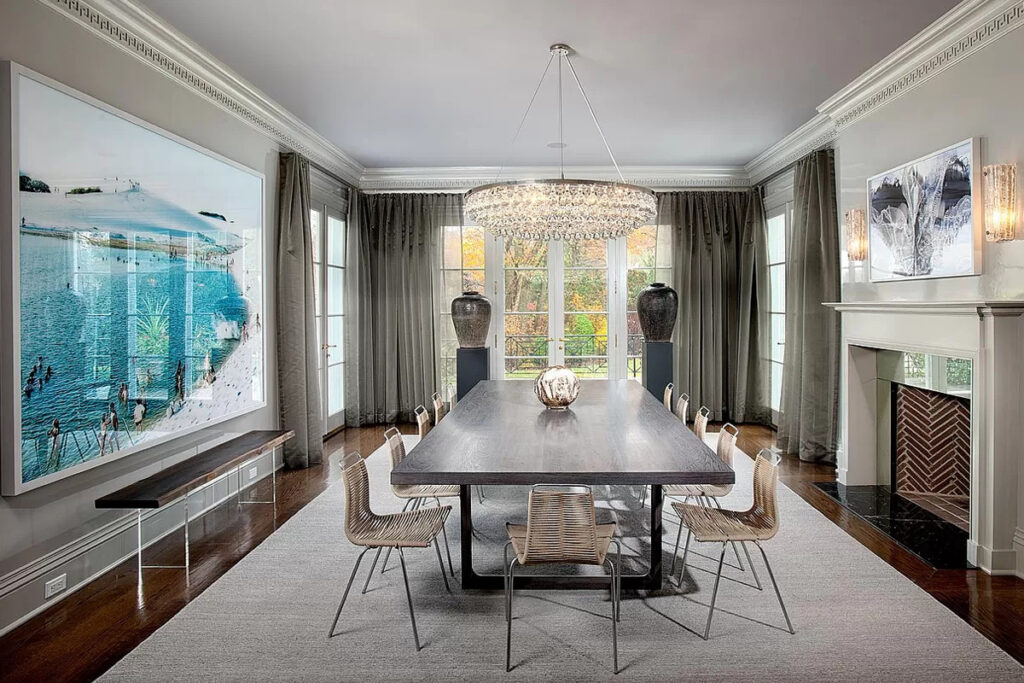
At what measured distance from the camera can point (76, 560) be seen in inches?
117

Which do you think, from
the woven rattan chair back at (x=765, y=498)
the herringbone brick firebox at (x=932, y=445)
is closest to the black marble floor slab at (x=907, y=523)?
the herringbone brick firebox at (x=932, y=445)

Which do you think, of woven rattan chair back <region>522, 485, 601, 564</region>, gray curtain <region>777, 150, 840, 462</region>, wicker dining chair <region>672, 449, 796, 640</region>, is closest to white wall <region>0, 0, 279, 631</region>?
woven rattan chair back <region>522, 485, 601, 564</region>

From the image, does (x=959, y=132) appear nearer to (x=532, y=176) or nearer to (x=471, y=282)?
(x=532, y=176)

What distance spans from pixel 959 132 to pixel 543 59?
232 cm

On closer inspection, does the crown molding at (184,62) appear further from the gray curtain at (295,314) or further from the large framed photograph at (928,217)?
the large framed photograph at (928,217)

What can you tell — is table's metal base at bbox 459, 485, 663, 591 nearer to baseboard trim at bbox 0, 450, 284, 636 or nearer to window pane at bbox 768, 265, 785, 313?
baseboard trim at bbox 0, 450, 284, 636

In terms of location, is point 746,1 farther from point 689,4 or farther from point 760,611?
point 760,611

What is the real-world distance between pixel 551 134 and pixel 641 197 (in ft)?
6.51

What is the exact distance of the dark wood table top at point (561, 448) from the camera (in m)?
2.42

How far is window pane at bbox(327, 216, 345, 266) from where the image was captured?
654 cm

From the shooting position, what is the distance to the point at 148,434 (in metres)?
3.44

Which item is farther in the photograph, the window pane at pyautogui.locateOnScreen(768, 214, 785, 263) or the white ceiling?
the window pane at pyautogui.locateOnScreen(768, 214, 785, 263)

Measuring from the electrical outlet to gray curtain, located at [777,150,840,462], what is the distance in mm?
5013

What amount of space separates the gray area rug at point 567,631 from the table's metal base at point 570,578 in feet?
0.16
